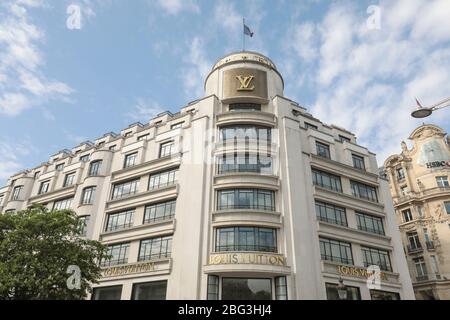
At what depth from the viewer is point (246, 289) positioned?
24.2 m

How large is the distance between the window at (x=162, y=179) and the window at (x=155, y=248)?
198 inches

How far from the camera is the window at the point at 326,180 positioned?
3117 centimetres

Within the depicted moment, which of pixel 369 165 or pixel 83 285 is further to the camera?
pixel 369 165

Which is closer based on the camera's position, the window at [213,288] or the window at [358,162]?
the window at [213,288]

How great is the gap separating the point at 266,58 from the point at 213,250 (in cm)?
2051

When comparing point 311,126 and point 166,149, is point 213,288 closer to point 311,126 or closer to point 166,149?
point 166,149

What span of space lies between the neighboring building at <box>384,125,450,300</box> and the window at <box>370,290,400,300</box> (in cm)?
1044

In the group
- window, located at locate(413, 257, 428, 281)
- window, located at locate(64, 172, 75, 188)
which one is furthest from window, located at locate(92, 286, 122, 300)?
window, located at locate(413, 257, 428, 281)

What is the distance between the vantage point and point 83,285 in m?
21.2

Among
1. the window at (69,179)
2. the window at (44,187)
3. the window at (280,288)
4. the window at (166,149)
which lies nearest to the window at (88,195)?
the window at (69,179)

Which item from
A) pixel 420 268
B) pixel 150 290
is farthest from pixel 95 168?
pixel 420 268

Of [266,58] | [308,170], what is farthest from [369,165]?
[266,58]

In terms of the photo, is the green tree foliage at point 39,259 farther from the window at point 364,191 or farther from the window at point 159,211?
the window at point 364,191
